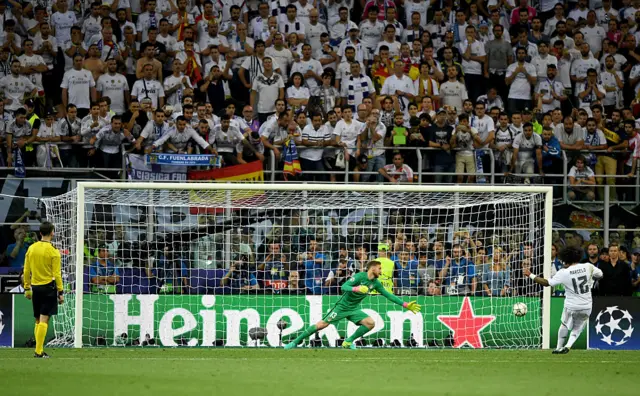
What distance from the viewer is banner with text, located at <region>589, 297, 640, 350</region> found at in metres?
19.7

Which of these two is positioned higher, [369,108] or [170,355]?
[369,108]

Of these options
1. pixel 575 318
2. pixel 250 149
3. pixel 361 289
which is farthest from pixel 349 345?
pixel 250 149

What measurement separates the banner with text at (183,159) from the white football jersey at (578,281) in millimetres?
7137

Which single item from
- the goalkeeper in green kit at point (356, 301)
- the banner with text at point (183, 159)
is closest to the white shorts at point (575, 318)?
the goalkeeper in green kit at point (356, 301)

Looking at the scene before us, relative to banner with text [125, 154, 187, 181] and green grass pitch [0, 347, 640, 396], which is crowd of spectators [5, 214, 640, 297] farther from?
green grass pitch [0, 347, 640, 396]

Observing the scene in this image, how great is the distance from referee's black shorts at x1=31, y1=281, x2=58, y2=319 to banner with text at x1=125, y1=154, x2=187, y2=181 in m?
5.65

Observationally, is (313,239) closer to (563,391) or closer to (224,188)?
(224,188)

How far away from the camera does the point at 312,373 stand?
12562 mm

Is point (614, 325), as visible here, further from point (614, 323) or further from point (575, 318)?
point (575, 318)

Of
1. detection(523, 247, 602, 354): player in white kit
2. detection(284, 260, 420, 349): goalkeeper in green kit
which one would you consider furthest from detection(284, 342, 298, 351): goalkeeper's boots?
detection(523, 247, 602, 354): player in white kit

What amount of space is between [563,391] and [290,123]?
1143 cm

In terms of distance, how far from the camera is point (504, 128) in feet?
73.0

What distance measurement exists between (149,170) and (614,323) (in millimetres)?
9100

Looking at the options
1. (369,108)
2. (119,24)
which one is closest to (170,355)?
(369,108)
